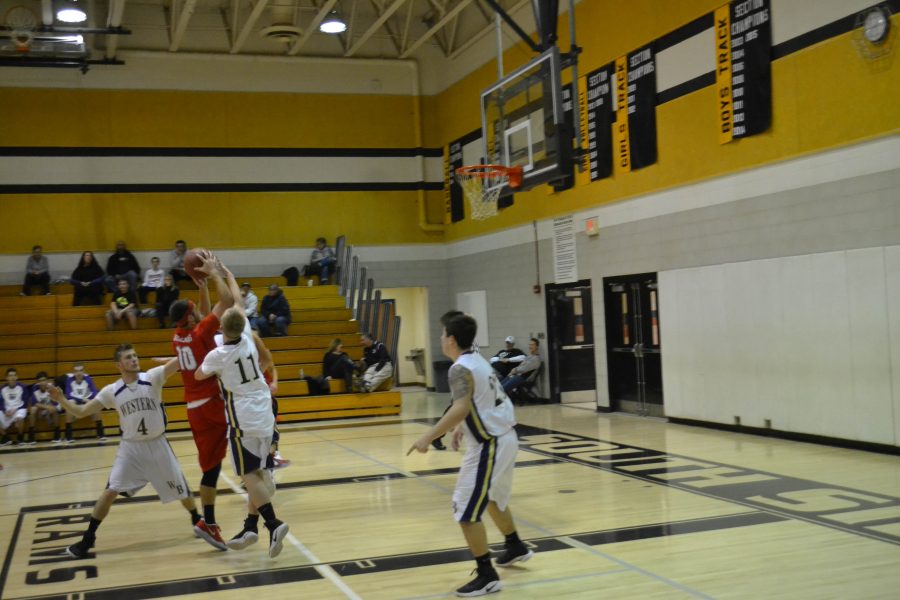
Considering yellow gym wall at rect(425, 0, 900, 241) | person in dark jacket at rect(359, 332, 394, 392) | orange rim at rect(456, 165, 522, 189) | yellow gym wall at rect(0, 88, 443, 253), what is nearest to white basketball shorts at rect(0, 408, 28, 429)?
person in dark jacket at rect(359, 332, 394, 392)

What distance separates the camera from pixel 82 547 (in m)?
6.63

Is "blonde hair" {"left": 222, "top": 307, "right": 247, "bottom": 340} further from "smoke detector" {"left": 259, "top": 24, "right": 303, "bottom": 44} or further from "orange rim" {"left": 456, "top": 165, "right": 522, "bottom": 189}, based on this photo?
"smoke detector" {"left": 259, "top": 24, "right": 303, "bottom": 44}

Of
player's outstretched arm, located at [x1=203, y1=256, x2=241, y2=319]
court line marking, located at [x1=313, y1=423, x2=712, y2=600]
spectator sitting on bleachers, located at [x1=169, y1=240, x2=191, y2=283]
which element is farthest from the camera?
spectator sitting on bleachers, located at [x1=169, y1=240, x2=191, y2=283]

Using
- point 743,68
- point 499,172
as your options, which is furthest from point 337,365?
point 743,68

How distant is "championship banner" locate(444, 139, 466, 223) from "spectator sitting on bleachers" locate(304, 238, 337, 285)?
2942mm

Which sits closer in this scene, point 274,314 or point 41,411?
point 41,411

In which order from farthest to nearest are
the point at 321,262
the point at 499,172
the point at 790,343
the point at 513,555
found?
the point at 321,262 → the point at 499,172 → the point at 790,343 → the point at 513,555

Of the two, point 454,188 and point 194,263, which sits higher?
point 454,188

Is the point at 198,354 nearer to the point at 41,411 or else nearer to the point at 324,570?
the point at 324,570

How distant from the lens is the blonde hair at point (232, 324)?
612 cm

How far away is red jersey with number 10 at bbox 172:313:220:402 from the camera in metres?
7.02

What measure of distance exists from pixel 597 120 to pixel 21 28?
998 cm

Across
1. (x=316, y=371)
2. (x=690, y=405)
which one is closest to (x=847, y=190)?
(x=690, y=405)

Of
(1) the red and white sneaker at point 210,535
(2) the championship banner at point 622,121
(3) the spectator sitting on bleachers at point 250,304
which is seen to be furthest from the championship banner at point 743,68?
(3) the spectator sitting on bleachers at point 250,304
